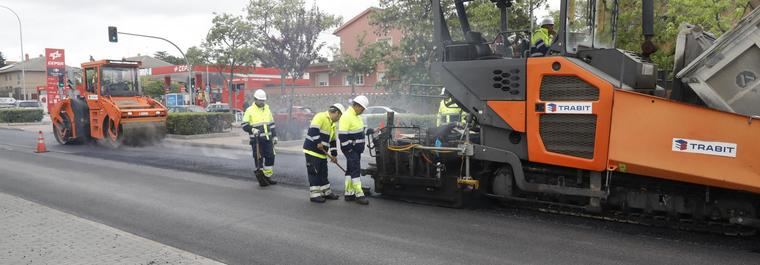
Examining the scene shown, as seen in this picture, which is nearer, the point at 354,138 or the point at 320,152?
the point at 354,138

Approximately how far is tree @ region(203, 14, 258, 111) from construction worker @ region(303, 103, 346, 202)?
62.7 ft

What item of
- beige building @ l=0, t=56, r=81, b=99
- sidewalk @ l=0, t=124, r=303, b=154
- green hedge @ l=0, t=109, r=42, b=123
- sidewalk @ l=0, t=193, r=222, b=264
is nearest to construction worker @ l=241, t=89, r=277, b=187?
sidewalk @ l=0, t=193, r=222, b=264

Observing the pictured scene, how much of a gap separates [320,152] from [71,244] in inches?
123

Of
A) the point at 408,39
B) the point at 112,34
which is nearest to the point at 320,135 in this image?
the point at 408,39

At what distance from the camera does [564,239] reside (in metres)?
5.25

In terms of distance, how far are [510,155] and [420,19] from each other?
36.2 ft

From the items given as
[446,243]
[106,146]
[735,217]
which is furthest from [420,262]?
[106,146]

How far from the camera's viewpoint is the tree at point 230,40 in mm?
26438

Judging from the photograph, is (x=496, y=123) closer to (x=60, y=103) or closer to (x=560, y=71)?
(x=560, y=71)

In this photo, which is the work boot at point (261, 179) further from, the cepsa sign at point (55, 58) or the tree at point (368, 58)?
the cepsa sign at point (55, 58)

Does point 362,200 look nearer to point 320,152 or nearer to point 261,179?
point 320,152

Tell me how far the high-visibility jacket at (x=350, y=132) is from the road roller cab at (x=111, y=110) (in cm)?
997

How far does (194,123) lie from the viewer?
59.8ft

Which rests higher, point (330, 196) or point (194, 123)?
point (194, 123)
